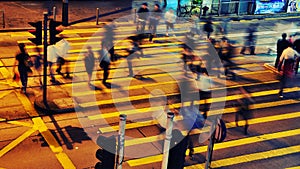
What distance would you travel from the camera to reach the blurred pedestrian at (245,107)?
1315cm

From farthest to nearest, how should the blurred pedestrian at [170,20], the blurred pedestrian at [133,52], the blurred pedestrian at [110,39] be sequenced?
the blurred pedestrian at [170,20] → the blurred pedestrian at [110,39] → the blurred pedestrian at [133,52]

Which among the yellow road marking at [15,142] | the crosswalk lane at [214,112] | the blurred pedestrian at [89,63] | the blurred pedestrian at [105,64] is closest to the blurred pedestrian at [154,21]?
the crosswalk lane at [214,112]

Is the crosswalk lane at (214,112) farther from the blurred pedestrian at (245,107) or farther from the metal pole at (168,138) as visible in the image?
the metal pole at (168,138)

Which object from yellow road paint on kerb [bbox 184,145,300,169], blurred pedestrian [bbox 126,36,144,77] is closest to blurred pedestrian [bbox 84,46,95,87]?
blurred pedestrian [bbox 126,36,144,77]

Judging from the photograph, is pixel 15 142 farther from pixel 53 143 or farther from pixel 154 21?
pixel 154 21

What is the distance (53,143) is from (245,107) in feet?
19.7

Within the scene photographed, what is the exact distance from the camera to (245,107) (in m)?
14.2

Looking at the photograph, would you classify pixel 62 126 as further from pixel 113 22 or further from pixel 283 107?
pixel 113 22

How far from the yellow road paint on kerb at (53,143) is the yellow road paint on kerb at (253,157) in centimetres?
270

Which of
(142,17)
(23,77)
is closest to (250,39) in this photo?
(142,17)

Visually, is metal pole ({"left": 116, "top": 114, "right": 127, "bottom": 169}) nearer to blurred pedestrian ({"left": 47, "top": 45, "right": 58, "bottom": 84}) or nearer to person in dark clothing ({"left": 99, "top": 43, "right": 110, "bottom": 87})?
person in dark clothing ({"left": 99, "top": 43, "right": 110, "bottom": 87})

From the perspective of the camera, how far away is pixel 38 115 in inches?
496

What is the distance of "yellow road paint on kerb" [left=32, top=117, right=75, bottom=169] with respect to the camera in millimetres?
10423

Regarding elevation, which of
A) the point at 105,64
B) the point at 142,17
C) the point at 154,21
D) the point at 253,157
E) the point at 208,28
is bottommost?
the point at 253,157
